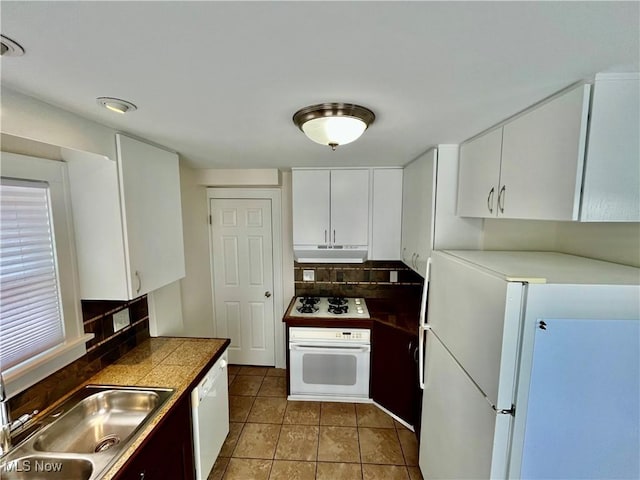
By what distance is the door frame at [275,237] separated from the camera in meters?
3.02

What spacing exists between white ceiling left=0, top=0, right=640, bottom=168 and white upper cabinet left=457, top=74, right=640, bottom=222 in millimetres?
73

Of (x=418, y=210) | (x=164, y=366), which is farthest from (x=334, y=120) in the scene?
(x=164, y=366)

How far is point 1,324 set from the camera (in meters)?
1.13

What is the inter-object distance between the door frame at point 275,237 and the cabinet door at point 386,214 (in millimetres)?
1065

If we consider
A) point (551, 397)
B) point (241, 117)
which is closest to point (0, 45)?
point (241, 117)

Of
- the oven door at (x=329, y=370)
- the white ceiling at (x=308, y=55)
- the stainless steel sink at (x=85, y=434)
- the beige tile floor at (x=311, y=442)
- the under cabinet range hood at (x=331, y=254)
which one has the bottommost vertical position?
the beige tile floor at (x=311, y=442)

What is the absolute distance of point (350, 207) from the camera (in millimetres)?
2582

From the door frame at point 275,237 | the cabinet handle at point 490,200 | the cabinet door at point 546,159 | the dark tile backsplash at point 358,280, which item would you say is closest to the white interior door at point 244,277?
the door frame at point 275,237

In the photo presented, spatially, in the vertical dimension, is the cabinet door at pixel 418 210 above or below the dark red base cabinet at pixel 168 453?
above

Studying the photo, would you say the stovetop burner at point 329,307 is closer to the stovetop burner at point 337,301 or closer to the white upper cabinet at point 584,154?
the stovetop burner at point 337,301

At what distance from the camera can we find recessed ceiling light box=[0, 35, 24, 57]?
665 millimetres

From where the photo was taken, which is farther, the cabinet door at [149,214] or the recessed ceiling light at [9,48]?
the cabinet door at [149,214]

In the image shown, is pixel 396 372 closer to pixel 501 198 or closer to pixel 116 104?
pixel 501 198

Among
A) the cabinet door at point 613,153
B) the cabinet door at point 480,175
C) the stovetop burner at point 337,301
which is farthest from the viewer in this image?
the stovetop burner at point 337,301
